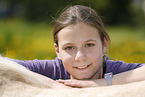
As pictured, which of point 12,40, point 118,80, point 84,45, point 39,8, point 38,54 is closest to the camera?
point 118,80

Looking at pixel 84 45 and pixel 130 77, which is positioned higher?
pixel 84 45

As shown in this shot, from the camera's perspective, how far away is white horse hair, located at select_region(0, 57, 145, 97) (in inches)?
42.3

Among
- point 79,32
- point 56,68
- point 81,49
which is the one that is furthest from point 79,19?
point 56,68

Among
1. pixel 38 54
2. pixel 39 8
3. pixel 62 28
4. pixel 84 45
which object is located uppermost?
pixel 39 8

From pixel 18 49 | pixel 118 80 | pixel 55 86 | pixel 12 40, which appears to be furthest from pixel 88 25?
pixel 12 40

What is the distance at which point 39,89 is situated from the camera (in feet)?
3.85

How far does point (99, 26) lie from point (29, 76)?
0.72 metres

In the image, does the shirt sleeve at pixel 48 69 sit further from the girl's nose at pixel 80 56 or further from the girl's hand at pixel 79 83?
the girl's hand at pixel 79 83

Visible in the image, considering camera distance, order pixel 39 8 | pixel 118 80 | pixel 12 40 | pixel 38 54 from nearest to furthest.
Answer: pixel 118 80 < pixel 38 54 < pixel 12 40 < pixel 39 8

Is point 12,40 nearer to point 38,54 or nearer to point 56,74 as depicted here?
point 38,54

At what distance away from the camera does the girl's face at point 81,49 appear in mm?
1549

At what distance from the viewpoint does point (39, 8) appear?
468 inches

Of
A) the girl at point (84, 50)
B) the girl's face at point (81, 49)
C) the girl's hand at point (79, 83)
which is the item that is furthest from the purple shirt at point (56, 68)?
the girl's hand at point (79, 83)

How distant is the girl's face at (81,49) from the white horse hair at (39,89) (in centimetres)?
34
